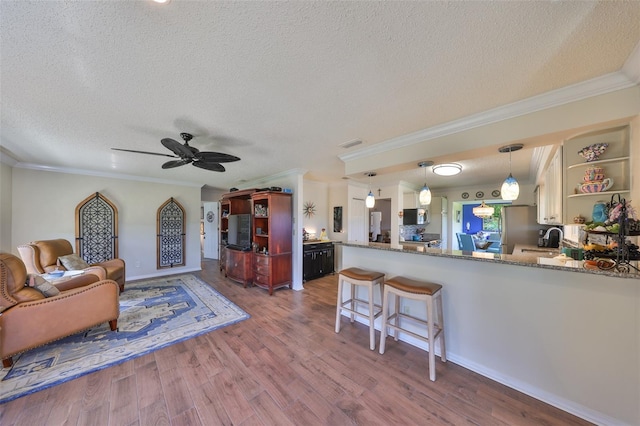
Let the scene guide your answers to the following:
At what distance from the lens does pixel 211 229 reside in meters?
7.69

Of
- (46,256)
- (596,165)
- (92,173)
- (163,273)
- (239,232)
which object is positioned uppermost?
(92,173)

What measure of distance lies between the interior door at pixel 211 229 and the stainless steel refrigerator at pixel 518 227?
7.96 m

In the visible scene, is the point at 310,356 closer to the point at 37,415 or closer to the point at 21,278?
the point at 37,415

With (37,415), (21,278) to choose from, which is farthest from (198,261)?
(37,415)

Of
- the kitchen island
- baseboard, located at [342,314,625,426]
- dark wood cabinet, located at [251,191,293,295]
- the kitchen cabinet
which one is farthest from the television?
the kitchen cabinet

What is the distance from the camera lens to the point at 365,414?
1587 millimetres

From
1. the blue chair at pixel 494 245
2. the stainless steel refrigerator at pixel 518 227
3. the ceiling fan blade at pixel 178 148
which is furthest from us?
the blue chair at pixel 494 245

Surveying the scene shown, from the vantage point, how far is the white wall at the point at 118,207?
400 centimetres

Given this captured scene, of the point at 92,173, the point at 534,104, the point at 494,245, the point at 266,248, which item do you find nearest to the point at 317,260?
the point at 266,248

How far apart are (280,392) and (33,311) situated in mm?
2460

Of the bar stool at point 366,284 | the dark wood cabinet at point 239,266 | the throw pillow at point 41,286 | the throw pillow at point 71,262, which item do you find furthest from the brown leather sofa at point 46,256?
the bar stool at point 366,284

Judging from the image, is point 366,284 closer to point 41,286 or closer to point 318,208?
point 41,286

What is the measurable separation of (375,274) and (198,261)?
209 inches

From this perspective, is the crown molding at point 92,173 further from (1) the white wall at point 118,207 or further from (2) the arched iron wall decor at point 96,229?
(2) the arched iron wall decor at point 96,229
